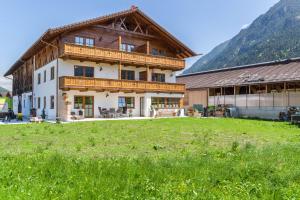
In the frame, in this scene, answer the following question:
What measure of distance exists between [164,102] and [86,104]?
8.41 m

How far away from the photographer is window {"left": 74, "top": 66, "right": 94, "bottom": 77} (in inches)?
1098

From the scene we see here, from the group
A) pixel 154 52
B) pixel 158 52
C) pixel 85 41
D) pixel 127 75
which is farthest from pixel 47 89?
pixel 158 52

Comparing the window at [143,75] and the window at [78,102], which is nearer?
the window at [78,102]

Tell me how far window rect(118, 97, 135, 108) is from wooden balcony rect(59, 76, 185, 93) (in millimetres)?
1373

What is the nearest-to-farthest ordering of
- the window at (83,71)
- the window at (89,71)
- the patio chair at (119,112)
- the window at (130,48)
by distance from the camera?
the window at (83,71) → the window at (89,71) → the patio chair at (119,112) → the window at (130,48)

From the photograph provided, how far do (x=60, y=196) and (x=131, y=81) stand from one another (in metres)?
24.0

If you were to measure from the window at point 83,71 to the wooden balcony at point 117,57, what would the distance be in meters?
1.05

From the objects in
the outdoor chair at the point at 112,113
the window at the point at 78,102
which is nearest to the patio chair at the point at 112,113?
the outdoor chair at the point at 112,113

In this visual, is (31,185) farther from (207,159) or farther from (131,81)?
(131,81)

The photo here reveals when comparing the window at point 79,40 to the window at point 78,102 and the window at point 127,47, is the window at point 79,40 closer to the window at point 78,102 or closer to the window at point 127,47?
the window at point 127,47

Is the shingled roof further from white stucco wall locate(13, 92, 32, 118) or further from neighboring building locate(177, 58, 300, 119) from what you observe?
white stucco wall locate(13, 92, 32, 118)

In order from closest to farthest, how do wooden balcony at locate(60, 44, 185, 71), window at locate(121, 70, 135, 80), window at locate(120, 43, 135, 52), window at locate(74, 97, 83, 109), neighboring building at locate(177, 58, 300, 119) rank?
wooden balcony at locate(60, 44, 185, 71)
window at locate(74, 97, 83, 109)
neighboring building at locate(177, 58, 300, 119)
window at locate(121, 70, 135, 80)
window at locate(120, 43, 135, 52)

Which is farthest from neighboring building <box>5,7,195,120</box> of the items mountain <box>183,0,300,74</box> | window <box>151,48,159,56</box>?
mountain <box>183,0,300,74</box>

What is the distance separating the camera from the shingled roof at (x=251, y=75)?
31.0m
